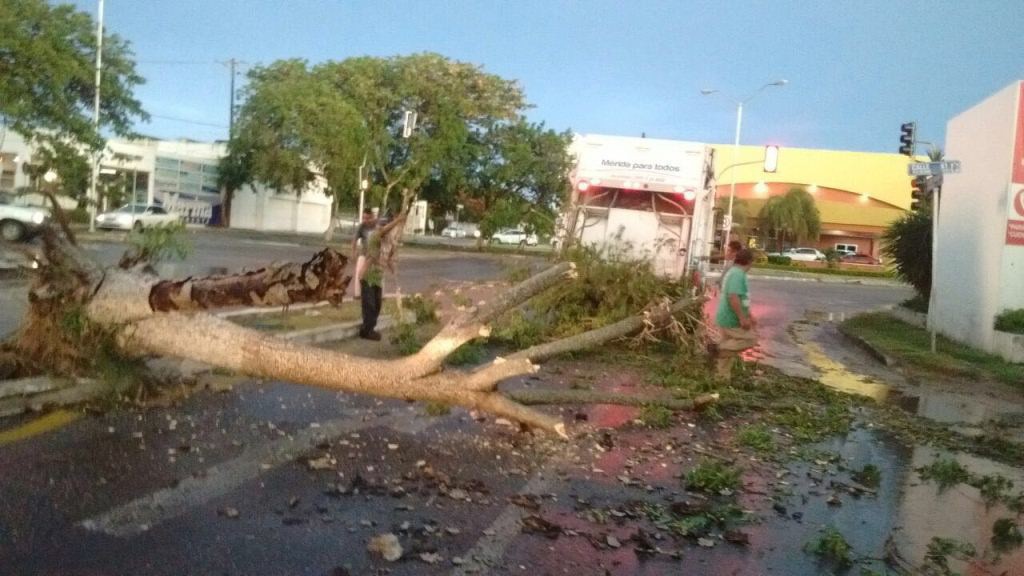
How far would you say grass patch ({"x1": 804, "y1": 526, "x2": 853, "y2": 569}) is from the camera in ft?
19.5

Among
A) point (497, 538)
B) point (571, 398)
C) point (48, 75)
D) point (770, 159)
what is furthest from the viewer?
point (770, 159)

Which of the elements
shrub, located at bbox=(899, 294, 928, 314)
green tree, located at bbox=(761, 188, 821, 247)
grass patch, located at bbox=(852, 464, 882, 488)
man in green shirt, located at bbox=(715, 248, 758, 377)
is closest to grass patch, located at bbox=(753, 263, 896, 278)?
green tree, located at bbox=(761, 188, 821, 247)

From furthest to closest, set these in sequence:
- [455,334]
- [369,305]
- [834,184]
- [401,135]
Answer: [834,184], [401,135], [369,305], [455,334]

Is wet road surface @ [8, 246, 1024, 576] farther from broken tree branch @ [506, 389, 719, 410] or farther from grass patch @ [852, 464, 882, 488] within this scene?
broken tree branch @ [506, 389, 719, 410]

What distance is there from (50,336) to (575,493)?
452 cm

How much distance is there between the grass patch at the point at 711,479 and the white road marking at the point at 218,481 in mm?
2344

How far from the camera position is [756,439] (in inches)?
351

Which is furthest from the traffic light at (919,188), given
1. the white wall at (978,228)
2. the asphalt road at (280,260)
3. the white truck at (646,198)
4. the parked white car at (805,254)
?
the parked white car at (805,254)

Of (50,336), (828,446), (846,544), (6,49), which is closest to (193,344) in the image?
(50,336)

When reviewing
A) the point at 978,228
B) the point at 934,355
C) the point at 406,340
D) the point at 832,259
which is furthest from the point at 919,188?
the point at 832,259

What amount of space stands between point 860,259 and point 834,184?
6.14m

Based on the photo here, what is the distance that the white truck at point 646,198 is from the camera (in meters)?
17.1

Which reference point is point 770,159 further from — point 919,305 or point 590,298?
point 590,298

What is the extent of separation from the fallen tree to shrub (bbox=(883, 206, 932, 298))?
18621mm
